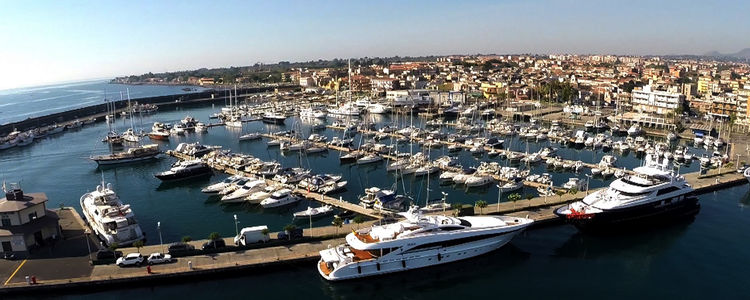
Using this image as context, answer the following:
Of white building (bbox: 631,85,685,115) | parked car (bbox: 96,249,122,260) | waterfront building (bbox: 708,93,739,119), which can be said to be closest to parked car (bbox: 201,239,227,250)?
parked car (bbox: 96,249,122,260)

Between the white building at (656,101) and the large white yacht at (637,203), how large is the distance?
41.1 m

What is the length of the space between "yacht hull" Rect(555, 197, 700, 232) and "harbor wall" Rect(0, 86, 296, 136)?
62.3 m

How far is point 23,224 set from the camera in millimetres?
18969

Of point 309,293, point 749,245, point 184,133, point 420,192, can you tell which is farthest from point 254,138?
point 749,245

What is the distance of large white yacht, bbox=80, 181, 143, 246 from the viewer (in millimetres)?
20703

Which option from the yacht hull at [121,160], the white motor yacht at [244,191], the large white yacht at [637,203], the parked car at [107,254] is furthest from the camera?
the yacht hull at [121,160]

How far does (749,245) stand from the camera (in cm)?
2114

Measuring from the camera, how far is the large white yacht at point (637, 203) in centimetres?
2191

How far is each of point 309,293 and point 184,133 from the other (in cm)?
4390

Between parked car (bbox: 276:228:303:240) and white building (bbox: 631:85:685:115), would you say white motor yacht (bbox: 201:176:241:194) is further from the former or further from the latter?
white building (bbox: 631:85:685:115)

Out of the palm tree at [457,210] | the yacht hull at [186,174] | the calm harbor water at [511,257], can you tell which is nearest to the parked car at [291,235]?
the calm harbor water at [511,257]

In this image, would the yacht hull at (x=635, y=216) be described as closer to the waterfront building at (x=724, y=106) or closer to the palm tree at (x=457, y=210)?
the palm tree at (x=457, y=210)

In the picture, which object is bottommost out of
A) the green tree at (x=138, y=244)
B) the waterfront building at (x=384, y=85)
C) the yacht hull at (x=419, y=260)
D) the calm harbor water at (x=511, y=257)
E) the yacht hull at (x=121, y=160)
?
the calm harbor water at (x=511, y=257)

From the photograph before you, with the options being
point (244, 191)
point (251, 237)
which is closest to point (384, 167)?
point (244, 191)
